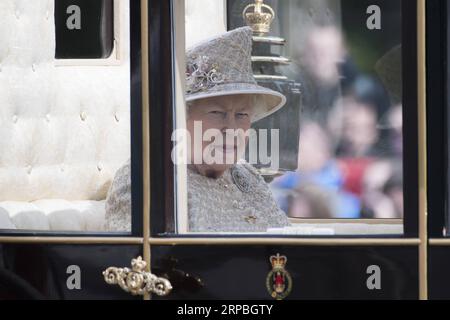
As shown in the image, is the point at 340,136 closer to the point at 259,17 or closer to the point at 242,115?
the point at 242,115

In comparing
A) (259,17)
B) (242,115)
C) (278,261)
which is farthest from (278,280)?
(259,17)

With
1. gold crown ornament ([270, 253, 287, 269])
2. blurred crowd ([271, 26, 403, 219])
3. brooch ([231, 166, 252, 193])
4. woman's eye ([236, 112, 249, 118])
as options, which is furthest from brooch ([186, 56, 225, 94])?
gold crown ornament ([270, 253, 287, 269])

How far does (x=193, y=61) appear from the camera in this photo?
3.71 meters

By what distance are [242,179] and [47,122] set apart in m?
0.72

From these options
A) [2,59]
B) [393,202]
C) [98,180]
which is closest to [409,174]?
[393,202]

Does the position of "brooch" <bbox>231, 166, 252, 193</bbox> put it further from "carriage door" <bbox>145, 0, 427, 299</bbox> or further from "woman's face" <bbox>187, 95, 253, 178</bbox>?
"woman's face" <bbox>187, 95, 253, 178</bbox>

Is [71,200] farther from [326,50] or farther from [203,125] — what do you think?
[326,50]

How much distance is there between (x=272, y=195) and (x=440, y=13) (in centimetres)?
83

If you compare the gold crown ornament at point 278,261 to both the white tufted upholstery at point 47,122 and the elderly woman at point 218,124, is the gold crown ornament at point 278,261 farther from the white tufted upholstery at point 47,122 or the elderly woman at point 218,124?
the white tufted upholstery at point 47,122

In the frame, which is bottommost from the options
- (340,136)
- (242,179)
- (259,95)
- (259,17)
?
(242,179)

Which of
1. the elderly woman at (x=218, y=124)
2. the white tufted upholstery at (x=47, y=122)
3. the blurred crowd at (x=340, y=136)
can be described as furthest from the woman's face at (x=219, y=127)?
the white tufted upholstery at (x=47, y=122)

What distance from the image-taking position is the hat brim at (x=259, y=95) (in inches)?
147

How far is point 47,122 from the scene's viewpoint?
4.27m

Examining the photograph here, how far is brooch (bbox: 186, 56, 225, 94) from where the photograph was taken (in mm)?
3691
